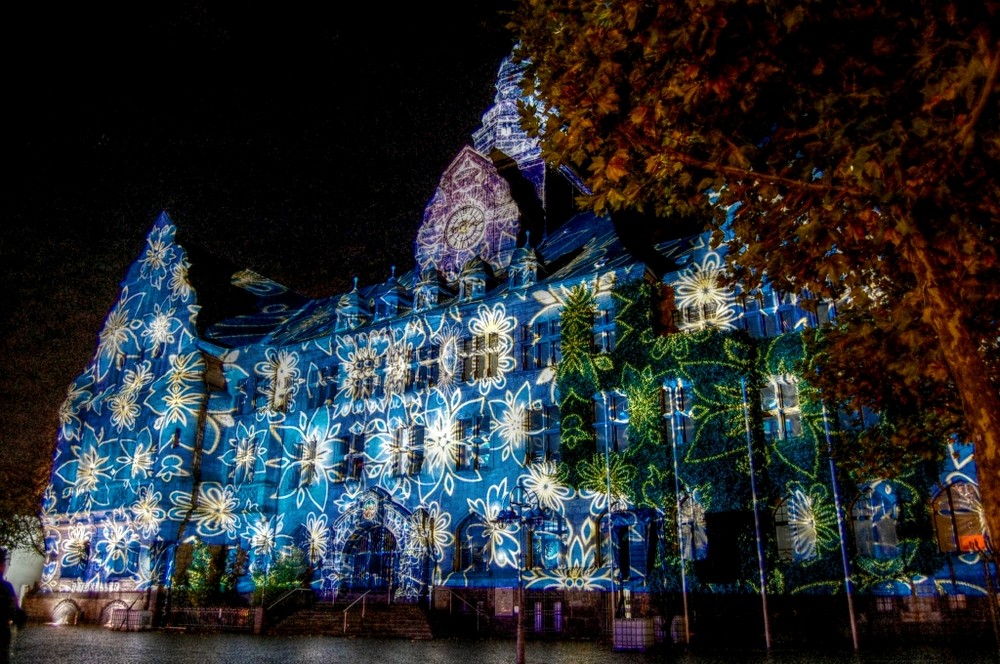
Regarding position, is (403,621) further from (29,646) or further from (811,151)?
(811,151)

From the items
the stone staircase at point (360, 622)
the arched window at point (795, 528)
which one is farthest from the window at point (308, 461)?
the arched window at point (795, 528)

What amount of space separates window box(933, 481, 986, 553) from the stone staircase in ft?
50.8

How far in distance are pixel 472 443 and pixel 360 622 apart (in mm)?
7438

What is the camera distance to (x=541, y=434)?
26594 mm

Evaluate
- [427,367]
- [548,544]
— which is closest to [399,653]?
[548,544]

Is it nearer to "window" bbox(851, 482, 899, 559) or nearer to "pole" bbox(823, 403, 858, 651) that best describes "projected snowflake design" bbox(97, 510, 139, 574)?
"pole" bbox(823, 403, 858, 651)

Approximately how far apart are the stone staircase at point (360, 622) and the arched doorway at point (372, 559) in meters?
1.37

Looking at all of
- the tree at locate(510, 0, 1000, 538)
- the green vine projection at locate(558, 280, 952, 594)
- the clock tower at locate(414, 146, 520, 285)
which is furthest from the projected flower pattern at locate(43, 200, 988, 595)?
the tree at locate(510, 0, 1000, 538)

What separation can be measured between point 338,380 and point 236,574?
939 centimetres

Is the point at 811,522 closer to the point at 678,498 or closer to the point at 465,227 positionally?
the point at 678,498

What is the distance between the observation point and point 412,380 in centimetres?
3102

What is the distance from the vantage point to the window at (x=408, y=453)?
29.5m

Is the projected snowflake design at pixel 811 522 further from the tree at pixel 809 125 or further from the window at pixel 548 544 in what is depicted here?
the tree at pixel 809 125

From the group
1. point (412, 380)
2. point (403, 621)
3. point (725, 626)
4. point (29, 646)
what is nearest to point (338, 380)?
point (412, 380)
